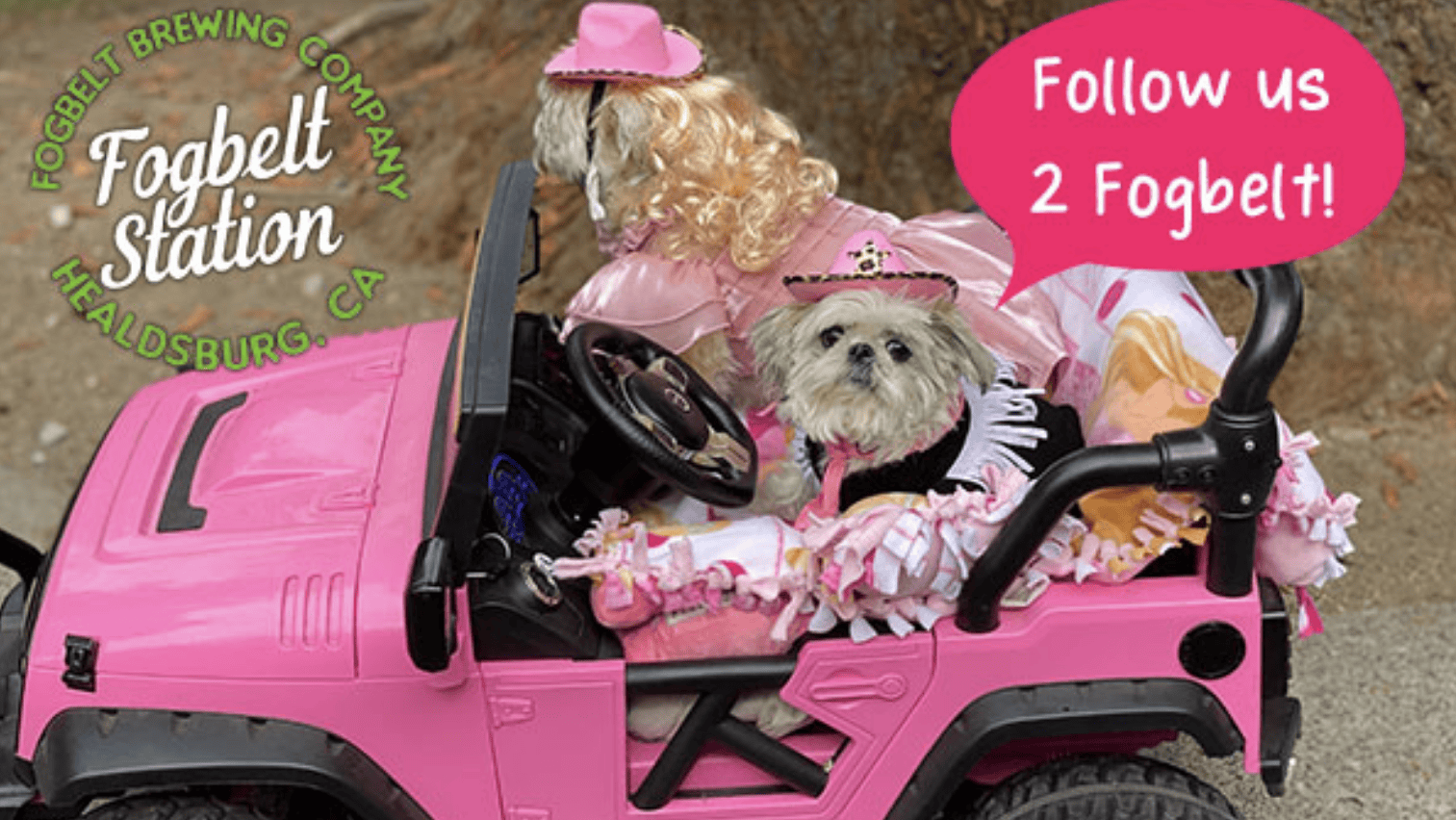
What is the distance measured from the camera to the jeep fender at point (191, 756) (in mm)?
2281

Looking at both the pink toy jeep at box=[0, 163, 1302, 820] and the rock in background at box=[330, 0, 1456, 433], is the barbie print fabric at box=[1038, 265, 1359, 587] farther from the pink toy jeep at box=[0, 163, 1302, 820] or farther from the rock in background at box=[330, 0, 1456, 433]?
the rock in background at box=[330, 0, 1456, 433]

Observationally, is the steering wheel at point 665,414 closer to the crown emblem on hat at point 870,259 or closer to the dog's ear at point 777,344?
the dog's ear at point 777,344

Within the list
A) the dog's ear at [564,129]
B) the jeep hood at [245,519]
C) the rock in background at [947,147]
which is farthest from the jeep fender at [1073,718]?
the rock in background at [947,147]

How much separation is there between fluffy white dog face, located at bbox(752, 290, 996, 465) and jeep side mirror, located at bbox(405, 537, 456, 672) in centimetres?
62

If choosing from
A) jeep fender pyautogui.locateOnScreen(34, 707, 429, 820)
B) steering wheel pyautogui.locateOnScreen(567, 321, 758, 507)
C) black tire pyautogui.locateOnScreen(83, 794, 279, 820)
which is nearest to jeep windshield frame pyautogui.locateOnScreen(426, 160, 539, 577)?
steering wheel pyautogui.locateOnScreen(567, 321, 758, 507)

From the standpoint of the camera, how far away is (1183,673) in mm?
2354

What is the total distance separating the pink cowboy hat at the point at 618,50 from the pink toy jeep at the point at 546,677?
1.56 feet

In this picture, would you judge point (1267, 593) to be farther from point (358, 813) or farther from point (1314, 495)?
point (358, 813)

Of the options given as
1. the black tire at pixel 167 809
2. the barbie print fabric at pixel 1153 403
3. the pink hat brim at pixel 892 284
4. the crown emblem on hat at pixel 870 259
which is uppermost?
the crown emblem on hat at pixel 870 259

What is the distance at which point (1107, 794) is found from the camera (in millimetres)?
2412

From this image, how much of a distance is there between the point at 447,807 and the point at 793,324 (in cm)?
89

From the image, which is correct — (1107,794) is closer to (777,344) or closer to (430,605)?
(777,344)

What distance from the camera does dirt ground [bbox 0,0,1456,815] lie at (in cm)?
423

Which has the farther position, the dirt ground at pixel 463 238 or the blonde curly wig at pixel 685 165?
the dirt ground at pixel 463 238
